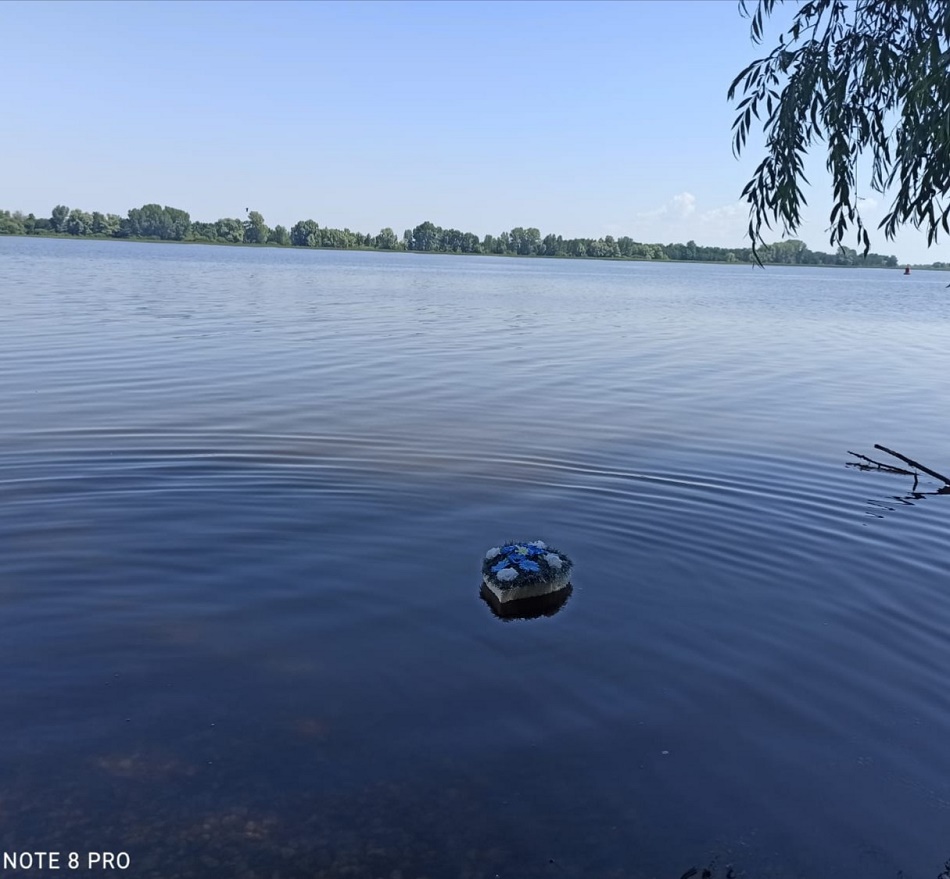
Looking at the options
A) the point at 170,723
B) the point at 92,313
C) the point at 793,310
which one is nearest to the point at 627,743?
the point at 170,723

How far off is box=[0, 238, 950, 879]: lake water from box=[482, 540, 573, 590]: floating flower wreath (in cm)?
48

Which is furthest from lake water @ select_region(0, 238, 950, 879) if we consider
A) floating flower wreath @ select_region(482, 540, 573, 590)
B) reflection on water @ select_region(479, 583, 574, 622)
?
floating flower wreath @ select_region(482, 540, 573, 590)

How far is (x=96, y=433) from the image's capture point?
1731 cm

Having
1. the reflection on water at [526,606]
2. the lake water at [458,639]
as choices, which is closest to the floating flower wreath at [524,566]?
the reflection on water at [526,606]

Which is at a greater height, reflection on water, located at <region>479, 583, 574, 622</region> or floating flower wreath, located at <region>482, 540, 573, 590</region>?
floating flower wreath, located at <region>482, 540, 573, 590</region>

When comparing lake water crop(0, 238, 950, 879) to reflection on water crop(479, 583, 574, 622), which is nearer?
lake water crop(0, 238, 950, 879)

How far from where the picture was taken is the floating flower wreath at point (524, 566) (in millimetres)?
10289

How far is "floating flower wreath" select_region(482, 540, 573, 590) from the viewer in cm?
1029

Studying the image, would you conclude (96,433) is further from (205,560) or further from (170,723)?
(170,723)

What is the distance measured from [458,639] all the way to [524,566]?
4.57 feet

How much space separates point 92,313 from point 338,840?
39071 millimetres

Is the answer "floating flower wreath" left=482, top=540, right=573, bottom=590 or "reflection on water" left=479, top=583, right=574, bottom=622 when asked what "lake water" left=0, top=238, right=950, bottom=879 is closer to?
"reflection on water" left=479, top=583, right=574, bottom=622

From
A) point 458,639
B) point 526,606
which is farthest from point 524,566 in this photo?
point 458,639

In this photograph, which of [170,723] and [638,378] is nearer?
[170,723]
